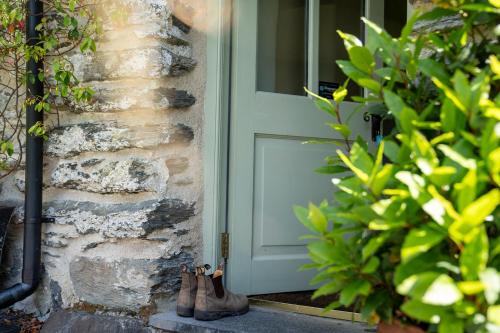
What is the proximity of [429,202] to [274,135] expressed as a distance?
6.48ft

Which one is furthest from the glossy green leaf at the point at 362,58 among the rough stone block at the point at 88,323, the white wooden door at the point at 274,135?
the rough stone block at the point at 88,323

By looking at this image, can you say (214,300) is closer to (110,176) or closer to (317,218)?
(110,176)

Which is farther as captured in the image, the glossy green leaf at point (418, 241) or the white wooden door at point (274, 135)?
the white wooden door at point (274, 135)

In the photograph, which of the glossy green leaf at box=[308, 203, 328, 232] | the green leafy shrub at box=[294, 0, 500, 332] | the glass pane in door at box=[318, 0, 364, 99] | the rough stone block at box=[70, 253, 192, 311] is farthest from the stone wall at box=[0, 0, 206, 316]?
the glossy green leaf at box=[308, 203, 328, 232]

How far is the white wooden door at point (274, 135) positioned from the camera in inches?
113

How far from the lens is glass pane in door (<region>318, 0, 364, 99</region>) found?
3.23 meters

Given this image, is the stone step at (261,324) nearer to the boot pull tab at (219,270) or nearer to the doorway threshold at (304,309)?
the doorway threshold at (304,309)

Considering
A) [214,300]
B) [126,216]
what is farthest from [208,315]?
[126,216]

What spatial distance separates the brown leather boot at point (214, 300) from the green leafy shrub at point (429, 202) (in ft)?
4.33

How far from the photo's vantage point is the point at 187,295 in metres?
2.58

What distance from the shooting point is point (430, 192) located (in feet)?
3.35

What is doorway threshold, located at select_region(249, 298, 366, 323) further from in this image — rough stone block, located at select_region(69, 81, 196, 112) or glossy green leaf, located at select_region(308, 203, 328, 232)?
glossy green leaf, located at select_region(308, 203, 328, 232)

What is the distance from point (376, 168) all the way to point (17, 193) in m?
2.43

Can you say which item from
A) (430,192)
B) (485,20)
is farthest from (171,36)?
(430,192)
